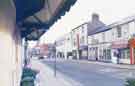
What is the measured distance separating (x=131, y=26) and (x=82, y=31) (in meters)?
32.6

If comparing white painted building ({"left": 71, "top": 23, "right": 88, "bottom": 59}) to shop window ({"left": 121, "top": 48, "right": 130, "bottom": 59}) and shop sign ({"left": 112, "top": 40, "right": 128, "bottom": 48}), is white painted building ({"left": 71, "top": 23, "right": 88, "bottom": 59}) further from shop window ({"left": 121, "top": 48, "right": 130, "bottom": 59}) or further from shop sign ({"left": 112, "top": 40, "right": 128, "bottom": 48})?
shop window ({"left": 121, "top": 48, "right": 130, "bottom": 59})

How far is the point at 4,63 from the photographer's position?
16.2 ft

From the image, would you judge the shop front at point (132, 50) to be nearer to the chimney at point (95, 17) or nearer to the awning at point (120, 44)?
the awning at point (120, 44)

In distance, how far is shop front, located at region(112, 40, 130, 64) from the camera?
4684 cm

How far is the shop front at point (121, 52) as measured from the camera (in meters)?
46.8

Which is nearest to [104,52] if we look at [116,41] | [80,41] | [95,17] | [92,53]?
[116,41]

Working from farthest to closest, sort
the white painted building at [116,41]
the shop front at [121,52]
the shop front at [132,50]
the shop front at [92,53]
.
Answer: the shop front at [92,53] < the shop front at [121,52] < the white painted building at [116,41] < the shop front at [132,50]

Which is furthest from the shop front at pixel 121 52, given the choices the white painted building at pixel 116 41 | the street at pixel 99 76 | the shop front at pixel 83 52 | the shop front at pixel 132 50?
the shop front at pixel 83 52

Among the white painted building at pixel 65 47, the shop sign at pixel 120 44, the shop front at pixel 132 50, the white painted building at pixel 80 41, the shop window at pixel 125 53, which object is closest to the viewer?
the shop front at pixel 132 50

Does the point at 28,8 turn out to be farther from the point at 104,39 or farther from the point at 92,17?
the point at 92,17

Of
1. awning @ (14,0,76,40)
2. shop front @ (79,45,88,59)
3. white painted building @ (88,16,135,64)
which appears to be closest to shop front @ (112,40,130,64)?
white painted building @ (88,16,135,64)

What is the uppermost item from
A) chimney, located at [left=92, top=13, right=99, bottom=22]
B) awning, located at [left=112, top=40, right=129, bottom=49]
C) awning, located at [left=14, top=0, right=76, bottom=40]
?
chimney, located at [left=92, top=13, right=99, bottom=22]

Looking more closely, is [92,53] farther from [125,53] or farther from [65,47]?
[65,47]

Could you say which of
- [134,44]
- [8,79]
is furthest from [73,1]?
[134,44]
